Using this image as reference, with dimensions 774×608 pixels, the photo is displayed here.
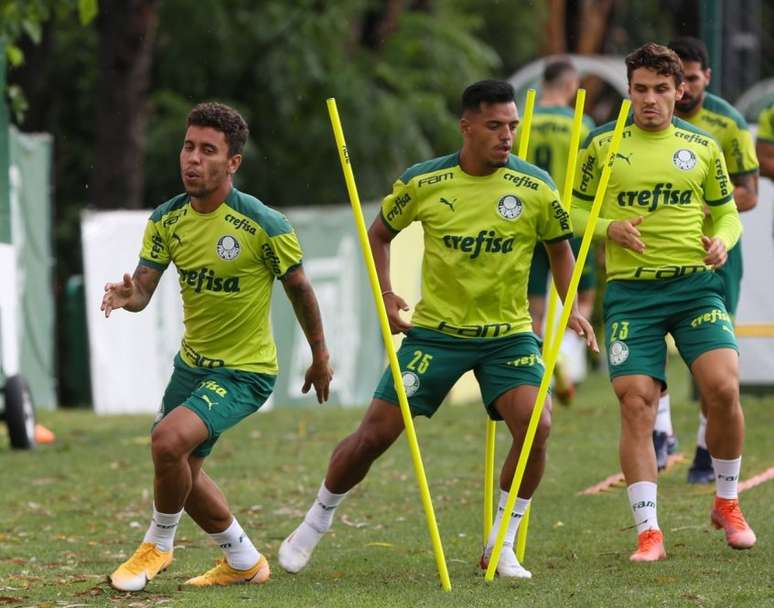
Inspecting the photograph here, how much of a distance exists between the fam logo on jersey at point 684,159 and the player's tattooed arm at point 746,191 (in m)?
1.26

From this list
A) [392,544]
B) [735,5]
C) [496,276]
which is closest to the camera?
[496,276]

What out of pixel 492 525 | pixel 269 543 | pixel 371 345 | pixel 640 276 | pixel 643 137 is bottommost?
pixel 371 345

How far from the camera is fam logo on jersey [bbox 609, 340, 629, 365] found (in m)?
7.80

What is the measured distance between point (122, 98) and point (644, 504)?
13063 millimetres

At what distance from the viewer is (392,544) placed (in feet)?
28.6

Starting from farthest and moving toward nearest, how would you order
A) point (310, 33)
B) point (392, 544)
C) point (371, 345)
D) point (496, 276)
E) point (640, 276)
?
point (310, 33)
point (371, 345)
point (392, 544)
point (640, 276)
point (496, 276)

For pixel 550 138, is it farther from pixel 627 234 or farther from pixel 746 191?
pixel 627 234

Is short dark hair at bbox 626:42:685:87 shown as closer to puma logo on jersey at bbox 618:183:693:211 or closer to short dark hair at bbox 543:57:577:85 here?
puma logo on jersey at bbox 618:183:693:211

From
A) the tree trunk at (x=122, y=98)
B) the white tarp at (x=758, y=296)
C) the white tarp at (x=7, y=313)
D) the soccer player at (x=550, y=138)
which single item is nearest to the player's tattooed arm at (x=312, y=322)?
the soccer player at (x=550, y=138)

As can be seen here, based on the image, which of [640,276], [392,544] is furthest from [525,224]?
[392,544]

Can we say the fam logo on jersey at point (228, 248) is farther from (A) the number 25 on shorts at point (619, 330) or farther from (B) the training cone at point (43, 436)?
(B) the training cone at point (43, 436)

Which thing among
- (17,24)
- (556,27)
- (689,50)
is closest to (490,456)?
(689,50)

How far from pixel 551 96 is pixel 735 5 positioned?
15.0ft

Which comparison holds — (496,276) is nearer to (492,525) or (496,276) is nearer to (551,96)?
(492,525)
